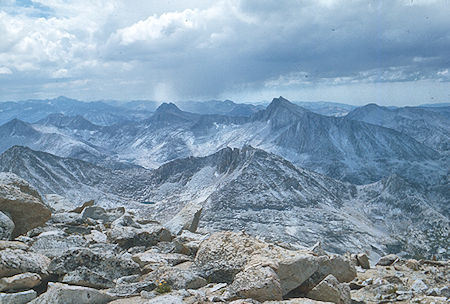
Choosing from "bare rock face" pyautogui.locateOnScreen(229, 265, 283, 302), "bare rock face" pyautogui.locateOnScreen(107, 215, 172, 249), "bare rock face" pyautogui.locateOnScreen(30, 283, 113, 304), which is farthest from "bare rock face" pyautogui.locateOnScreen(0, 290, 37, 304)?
"bare rock face" pyautogui.locateOnScreen(107, 215, 172, 249)

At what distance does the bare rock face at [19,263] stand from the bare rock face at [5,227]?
12.8 ft

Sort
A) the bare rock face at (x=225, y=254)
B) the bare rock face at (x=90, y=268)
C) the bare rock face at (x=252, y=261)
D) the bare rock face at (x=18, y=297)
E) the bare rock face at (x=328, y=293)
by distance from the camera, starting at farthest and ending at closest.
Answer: the bare rock face at (x=225, y=254), the bare rock face at (x=252, y=261), the bare rock face at (x=328, y=293), the bare rock face at (x=90, y=268), the bare rock face at (x=18, y=297)

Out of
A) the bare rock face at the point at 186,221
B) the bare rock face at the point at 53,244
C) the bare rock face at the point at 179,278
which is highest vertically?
the bare rock face at the point at 53,244

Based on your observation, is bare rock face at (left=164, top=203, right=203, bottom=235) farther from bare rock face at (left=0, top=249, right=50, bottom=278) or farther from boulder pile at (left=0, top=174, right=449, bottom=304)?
bare rock face at (left=0, top=249, right=50, bottom=278)

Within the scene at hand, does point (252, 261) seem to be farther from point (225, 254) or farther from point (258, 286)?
point (258, 286)

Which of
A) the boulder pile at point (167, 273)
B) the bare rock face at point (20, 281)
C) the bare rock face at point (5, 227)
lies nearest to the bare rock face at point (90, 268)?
the boulder pile at point (167, 273)

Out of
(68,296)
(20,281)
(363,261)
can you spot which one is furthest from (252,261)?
(363,261)

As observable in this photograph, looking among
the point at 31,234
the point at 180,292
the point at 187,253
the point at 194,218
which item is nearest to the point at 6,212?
the point at 31,234

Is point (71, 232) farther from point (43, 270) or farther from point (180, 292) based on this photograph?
point (180, 292)

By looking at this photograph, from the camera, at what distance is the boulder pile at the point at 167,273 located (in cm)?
1323

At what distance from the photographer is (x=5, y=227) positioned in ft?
60.6

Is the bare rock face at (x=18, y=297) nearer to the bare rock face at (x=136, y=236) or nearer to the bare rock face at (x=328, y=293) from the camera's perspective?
the bare rock face at (x=136, y=236)

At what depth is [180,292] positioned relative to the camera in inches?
527

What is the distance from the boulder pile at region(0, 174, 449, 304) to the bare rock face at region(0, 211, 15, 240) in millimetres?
46
